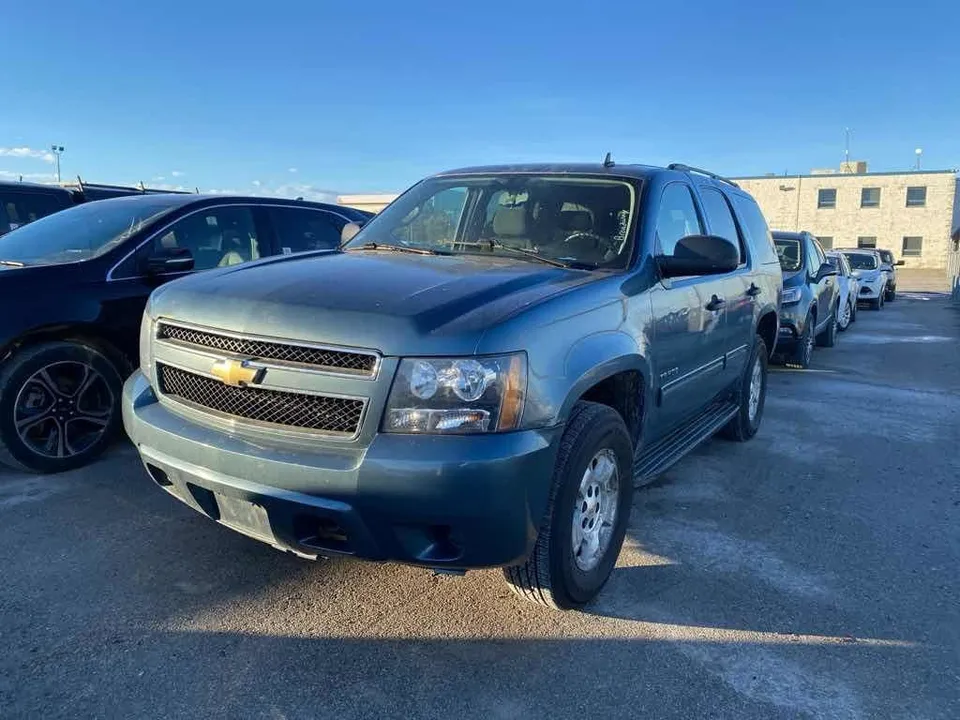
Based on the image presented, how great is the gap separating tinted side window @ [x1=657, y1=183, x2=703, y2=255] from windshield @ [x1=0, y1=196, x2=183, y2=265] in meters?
3.59

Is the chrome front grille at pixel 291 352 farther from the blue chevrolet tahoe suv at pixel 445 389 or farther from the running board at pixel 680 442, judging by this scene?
the running board at pixel 680 442

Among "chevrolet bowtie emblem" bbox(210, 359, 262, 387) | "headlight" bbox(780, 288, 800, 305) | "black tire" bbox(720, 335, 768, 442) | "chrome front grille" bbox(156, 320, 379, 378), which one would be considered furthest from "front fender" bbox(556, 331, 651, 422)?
"headlight" bbox(780, 288, 800, 305)

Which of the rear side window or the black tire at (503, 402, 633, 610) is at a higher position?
the rear side window

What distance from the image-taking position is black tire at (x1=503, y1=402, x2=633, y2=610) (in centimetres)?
285

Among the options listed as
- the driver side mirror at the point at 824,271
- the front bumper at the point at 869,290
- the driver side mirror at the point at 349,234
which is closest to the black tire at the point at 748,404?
the driver side mirror at the point at 349,234

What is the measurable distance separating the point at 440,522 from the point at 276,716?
0.85m

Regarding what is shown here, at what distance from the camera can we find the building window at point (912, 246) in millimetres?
46281

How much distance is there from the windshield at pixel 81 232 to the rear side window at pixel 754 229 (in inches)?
169

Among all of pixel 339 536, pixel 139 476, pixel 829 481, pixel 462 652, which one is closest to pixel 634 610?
pixel 462 652

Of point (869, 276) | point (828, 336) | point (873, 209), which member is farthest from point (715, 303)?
point (873, 209)

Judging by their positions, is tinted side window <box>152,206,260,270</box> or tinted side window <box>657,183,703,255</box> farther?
tinted side window <box>152,206,260,270</box>

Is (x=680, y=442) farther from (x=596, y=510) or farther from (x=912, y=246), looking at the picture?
(x=912, y=246)

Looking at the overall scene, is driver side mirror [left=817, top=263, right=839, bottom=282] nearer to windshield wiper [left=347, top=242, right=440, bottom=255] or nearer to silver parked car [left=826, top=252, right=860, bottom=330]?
silver parked car [left=826, top=252, right=860, bottom=330]

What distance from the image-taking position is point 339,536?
2729 millimetres
